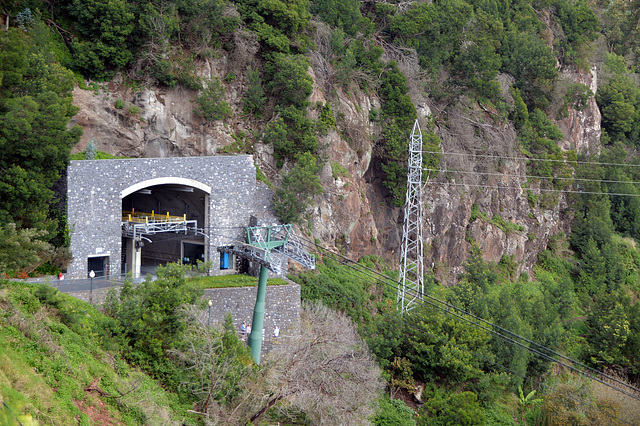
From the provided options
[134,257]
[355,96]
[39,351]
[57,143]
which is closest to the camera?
[39,351]

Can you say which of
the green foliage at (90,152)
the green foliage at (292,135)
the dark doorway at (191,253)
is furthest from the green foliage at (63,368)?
the green foliage at (292,135)

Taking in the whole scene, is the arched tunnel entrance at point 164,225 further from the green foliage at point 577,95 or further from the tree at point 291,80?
the green foliage at point 577,95

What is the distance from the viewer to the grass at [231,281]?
83.4 ft

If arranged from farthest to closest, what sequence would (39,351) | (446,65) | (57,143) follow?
(446,65), (57,143), (39,351)

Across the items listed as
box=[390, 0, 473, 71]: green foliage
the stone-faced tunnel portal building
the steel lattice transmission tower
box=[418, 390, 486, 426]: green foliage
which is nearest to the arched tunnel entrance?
the stone-faced tunnel portal building

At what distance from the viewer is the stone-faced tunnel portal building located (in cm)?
2484

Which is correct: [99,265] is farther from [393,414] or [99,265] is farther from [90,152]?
[393,414]

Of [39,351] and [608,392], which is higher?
[39,351]

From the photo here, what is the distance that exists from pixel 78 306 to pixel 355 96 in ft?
72.2

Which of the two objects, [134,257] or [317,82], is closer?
[134,257]

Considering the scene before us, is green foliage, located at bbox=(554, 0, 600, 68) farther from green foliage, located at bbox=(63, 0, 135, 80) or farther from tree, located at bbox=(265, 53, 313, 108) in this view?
green foliage, located at bbox=(63, 0, 135, 80)

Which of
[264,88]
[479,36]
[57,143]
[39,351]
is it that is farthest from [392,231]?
[39,351]

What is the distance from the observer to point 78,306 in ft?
66.3

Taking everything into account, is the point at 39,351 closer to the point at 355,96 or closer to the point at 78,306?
the point at 78,306
